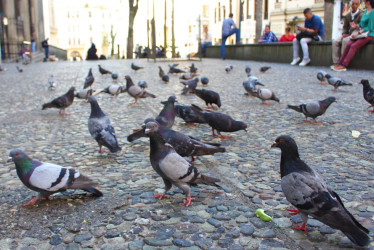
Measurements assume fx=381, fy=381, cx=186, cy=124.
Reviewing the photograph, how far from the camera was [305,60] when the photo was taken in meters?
14.1

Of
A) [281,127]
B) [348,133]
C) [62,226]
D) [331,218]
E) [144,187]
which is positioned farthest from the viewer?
[281,127]

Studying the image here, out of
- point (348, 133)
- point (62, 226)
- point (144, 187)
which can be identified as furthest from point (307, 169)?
point (348, 133)

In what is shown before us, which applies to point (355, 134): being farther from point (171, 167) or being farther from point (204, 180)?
point (171, 167)

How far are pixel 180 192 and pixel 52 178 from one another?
2.92 feet

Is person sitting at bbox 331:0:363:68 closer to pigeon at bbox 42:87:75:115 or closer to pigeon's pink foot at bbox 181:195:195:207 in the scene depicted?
pigeon at bbox 42:87:75:115

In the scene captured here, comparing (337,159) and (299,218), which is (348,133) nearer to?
(337,159)

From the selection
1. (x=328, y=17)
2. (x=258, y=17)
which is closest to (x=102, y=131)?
(x=328, y=17)

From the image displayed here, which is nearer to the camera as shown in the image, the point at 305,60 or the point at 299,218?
the point at 299,218

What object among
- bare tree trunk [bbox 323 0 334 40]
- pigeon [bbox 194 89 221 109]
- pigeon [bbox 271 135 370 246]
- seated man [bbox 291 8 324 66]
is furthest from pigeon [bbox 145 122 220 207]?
bare tree trunk [bbox 323 0 334 40]

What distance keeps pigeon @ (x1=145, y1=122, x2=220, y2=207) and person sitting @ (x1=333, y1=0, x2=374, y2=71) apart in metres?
10.2

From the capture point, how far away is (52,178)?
8.00 feet

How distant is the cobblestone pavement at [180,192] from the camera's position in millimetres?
2100

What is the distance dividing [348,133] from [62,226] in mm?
3355

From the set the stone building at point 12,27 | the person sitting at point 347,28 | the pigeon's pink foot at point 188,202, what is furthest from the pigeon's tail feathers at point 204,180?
the stone building at point 12,27
